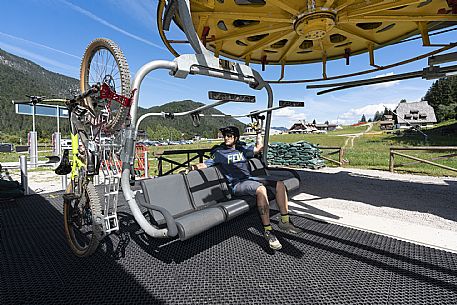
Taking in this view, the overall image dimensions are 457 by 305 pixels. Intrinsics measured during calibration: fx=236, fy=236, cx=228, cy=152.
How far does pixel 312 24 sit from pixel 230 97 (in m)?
1.87

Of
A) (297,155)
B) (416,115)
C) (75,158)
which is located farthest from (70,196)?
(416,115)

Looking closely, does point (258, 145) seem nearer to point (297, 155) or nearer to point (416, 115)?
point (297, 155)

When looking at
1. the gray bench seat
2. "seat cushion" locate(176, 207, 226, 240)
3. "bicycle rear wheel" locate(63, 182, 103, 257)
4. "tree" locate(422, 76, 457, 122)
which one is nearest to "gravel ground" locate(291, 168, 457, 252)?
the gray bench seat

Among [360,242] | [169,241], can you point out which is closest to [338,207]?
[360,242]

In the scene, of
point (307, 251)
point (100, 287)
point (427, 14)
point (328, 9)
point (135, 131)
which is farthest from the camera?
point (427, 14)

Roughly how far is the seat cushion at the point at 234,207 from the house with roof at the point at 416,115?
59.4 m

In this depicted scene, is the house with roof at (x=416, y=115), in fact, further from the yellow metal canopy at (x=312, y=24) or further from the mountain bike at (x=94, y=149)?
the mountain bike at (x=94, y=149)

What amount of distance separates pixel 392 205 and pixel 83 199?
18.5 ft

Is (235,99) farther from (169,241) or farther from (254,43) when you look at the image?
(254,43)

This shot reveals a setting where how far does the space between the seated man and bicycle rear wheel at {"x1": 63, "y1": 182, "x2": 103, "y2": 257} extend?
160cm

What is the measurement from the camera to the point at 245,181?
3.72 meters

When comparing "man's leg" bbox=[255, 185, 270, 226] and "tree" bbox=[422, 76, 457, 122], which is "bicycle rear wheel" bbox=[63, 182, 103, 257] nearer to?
"man's leg" bbox=[255, 185, 270, 226]

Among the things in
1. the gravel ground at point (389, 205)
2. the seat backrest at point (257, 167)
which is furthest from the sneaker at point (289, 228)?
the seat backrest at point (257, 167)

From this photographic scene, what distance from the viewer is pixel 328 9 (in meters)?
3.62
